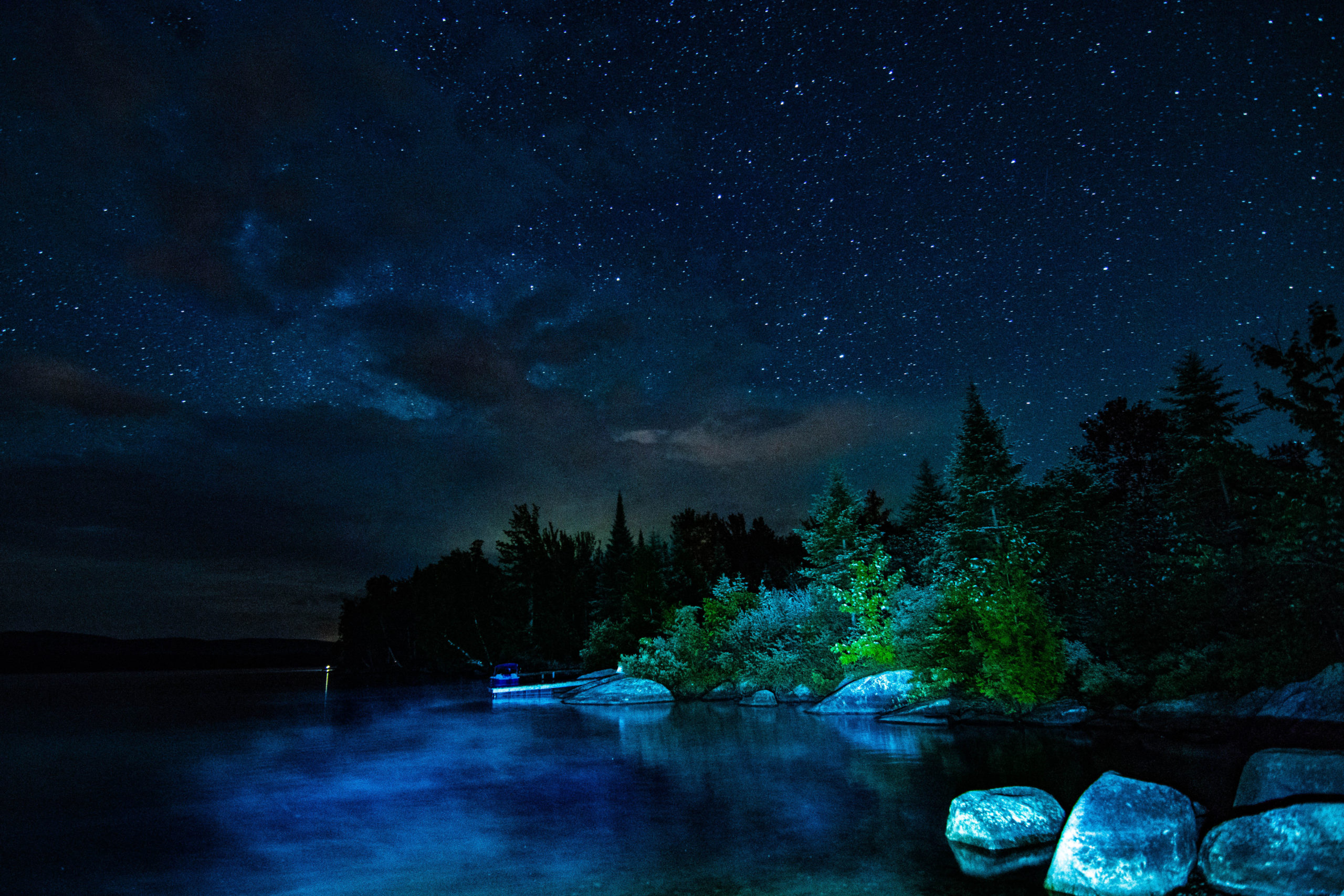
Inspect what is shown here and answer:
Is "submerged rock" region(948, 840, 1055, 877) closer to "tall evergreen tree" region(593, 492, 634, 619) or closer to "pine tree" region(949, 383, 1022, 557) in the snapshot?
"pine tree" region(949, 383, 1022, 557)

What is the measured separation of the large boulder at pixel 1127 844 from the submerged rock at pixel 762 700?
111 ft

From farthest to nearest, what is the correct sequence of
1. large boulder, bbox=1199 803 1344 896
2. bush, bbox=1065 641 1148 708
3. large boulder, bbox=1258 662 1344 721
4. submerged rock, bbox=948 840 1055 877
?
bush, bbox=1065 641 1148 708 → large boulder, bbox=1258 662 1344 721 → submerged rock, bbox=948 840 1055 877 → large boulder, bbox=1199 803 1344 896

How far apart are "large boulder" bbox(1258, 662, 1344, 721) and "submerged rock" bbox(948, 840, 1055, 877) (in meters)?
19.1

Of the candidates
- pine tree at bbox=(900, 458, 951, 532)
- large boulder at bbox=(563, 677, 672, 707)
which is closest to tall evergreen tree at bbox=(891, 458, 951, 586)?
pine tree at bbox=(900, 458, 951, 532)

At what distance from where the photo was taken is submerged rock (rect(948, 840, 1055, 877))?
439 inches

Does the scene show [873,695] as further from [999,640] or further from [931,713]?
[999,640]

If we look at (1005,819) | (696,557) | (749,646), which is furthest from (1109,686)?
(696,557)

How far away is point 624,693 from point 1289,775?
40976mm

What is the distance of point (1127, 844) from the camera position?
9.98m

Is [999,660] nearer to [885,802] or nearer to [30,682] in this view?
[885,802]

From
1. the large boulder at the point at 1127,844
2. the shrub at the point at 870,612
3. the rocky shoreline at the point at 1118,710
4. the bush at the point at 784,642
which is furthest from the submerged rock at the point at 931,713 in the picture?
the large boulder at the point at 1127,844

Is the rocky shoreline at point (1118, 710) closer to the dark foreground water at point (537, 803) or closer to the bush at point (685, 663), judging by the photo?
the dark foreground water at point (537, 803)

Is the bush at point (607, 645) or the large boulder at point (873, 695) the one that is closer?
the large boulder at point (873, 695)

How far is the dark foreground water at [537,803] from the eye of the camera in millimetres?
11695
